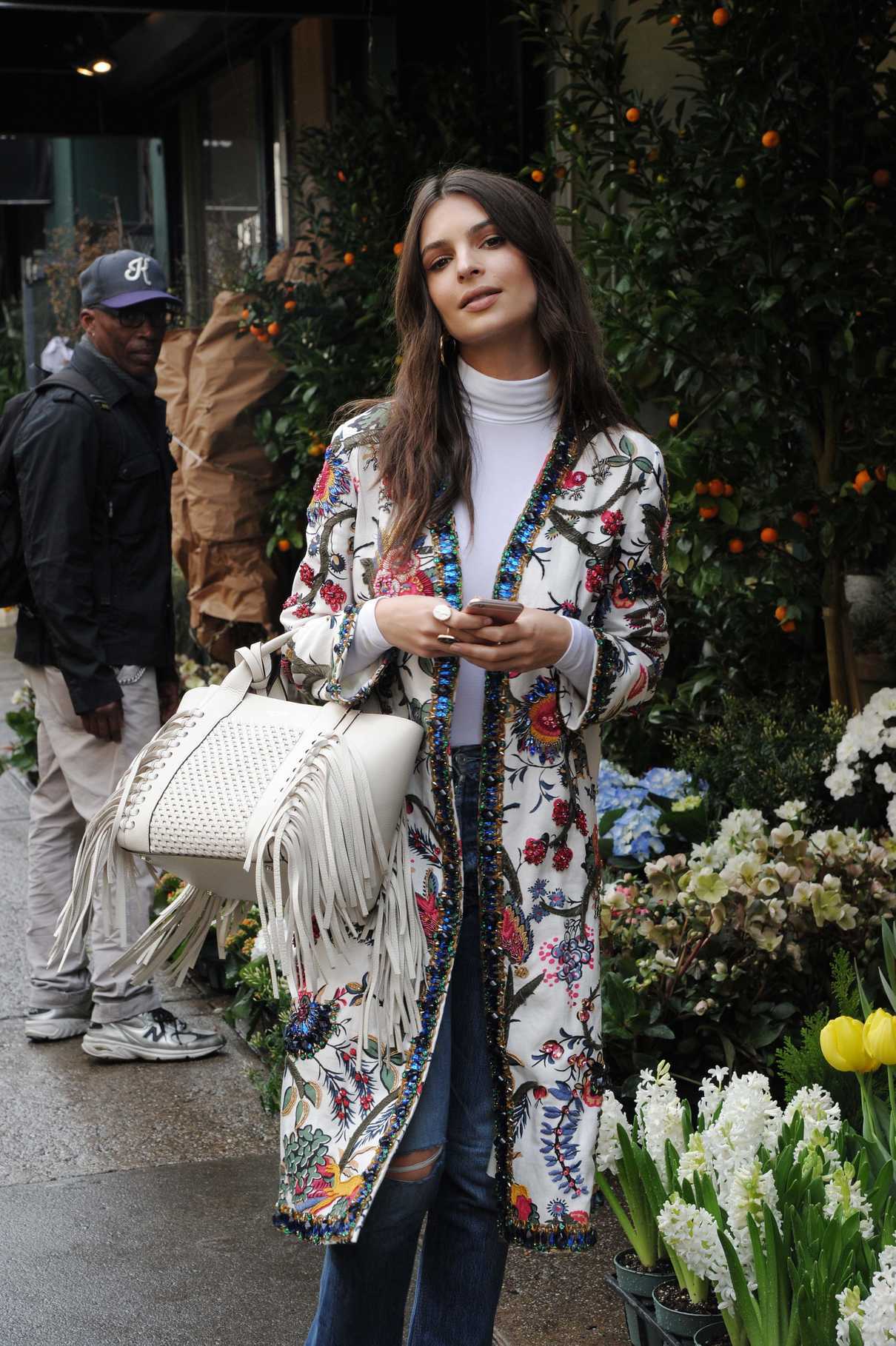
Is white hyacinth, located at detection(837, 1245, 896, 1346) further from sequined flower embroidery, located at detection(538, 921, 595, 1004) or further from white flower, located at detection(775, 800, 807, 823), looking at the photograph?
white flower, located at detection(775, 800, 807, 823)

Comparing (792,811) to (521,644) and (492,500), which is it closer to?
(492,500)

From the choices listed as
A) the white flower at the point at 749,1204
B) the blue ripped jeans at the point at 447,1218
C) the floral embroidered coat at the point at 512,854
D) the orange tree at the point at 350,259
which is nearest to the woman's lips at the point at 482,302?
the floral embroidered coat at the point at 512,854

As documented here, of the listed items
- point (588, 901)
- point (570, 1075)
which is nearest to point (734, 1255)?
point (570, 1075)

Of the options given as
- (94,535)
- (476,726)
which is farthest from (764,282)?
(476,726)

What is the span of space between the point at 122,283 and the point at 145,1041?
6.61 ft

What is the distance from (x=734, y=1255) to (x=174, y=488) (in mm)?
5138

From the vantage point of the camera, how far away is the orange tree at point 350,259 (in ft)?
19.9

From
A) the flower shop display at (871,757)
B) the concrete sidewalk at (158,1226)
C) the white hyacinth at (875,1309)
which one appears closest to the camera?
the white hyacinth at (875,1309)

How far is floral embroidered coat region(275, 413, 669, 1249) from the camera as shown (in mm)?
2104

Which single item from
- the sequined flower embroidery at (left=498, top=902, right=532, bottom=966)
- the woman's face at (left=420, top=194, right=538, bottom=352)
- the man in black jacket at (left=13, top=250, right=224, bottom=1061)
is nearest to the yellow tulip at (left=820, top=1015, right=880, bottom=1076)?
the sequined flower embroidery at (left=498, top=902, right=532, bottom=966)

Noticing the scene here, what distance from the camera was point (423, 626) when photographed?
2027mm

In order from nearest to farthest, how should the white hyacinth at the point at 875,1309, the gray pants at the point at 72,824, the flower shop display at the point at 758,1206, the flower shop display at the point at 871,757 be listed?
the white hyacinth at the point at 875,1309, the flower shop display at the point at 758,1206, the flower shop display at the point at 871,757, the gray pants at the point at 72,824

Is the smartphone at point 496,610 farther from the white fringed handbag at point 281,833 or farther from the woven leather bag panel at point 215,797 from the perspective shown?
the woven leather bag panel at point 215,797

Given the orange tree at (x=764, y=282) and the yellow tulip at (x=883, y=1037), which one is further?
the orange tree at (x=764, y=282)
